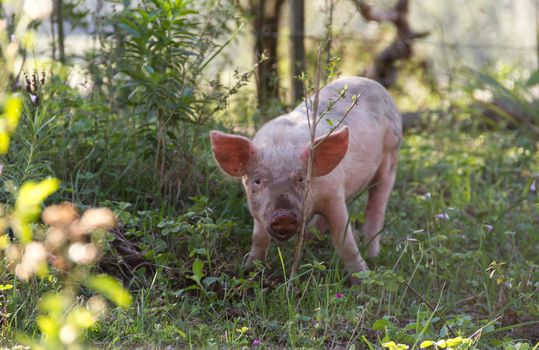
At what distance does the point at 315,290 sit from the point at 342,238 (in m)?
0.55

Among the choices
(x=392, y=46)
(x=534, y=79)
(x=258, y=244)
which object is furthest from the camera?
(x=392, y=46)

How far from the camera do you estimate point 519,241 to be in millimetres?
4664

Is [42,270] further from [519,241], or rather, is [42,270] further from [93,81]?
[519,241]

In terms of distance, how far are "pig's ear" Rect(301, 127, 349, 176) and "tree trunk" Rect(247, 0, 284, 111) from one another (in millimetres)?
1029

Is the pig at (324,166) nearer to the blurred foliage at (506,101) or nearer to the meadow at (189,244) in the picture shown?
the meadow at (189,244)

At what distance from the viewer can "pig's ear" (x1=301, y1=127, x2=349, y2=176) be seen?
12.0 ft

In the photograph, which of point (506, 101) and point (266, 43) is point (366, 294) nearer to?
point (266, 43)

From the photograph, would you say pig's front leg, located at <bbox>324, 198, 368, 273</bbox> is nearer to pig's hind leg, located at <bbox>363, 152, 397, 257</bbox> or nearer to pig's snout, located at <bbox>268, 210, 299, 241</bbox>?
pig's snout, located at <bbox>268, 210, 299, 241</bbox>

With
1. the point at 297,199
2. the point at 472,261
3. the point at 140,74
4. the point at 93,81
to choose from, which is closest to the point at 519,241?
the point at 472,261

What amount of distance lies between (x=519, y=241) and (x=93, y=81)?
2.58m

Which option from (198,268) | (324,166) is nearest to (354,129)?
(324,166)

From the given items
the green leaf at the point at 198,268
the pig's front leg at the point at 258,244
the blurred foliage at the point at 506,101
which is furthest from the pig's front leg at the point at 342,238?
the blurred foliage at the point at 506,101

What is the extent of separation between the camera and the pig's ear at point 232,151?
12.2ft

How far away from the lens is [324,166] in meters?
3.74
